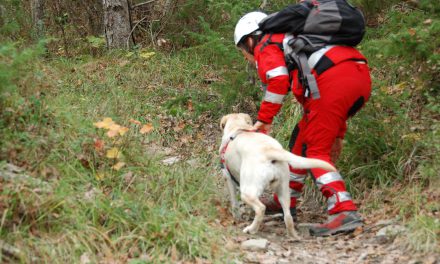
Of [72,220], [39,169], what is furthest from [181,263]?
[39,169]

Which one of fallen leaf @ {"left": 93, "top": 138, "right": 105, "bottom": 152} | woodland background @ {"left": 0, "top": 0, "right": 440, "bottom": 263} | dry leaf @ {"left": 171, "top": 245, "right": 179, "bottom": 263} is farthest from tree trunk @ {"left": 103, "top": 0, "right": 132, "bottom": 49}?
dry leaf @ {"left": 171, "top": 245, "right": 179, "bottom": 263}

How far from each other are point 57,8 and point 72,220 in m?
8.00

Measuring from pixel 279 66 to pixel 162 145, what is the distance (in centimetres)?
268

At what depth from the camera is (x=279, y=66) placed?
5.47 meters

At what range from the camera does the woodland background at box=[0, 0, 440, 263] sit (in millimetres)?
4508

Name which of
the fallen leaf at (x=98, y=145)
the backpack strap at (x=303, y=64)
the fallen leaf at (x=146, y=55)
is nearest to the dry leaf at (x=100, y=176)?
the fallen leaf at (x=98, y=145)

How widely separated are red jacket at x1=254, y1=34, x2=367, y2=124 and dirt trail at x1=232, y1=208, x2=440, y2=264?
121 cm

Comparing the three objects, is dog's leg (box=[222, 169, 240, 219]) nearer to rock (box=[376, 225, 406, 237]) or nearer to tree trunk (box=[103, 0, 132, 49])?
rock (box=[376, 225, 406, 237])

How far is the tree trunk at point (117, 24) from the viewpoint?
398 inches

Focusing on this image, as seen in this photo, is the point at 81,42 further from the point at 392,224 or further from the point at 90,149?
the point at 392,224

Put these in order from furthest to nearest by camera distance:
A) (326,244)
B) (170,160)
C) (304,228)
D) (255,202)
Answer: (170,160) < (304,228) < (326,244) < (255,202)

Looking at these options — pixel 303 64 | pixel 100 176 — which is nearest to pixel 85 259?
pixel 100 176

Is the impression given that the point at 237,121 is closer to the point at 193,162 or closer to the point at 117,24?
the point at 193,162

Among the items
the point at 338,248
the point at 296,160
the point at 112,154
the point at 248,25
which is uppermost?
the point at 248,25
